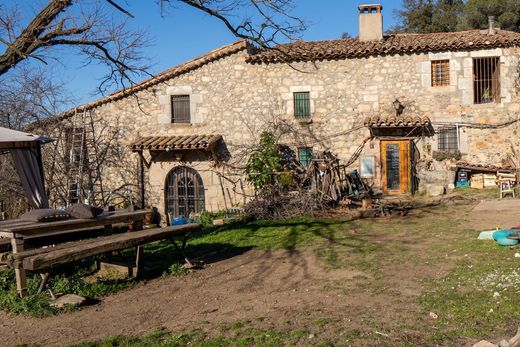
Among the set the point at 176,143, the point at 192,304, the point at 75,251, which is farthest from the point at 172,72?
the point at 192,304

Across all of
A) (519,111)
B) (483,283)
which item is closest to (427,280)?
(483,283)

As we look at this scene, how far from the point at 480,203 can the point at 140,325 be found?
9915 mm

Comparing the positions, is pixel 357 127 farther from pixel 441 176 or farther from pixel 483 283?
pixel 483 283

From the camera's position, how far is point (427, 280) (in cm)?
638

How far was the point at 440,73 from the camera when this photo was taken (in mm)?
15641

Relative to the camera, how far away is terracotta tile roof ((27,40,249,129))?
1634 cm

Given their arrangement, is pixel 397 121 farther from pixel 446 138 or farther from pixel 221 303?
pixel 221 303

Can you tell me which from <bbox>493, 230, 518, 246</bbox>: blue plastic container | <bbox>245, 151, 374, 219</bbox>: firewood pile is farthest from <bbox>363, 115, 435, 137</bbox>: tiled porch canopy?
<bbox>493, 230, 518, 246</bbox>: blue plastic container

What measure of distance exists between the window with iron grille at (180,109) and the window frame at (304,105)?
11.8ft

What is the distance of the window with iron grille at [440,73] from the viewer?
15586 millimetres

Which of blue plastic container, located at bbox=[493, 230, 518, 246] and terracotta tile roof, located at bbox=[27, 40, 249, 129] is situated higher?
terracotta tile roof, located at bbox=[27, 40, 249, 129]

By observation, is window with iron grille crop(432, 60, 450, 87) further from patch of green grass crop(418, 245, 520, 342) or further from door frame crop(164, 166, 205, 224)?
patch of green grass crop(418, 245, 520, 342)

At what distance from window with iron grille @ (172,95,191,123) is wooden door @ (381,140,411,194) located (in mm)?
6495

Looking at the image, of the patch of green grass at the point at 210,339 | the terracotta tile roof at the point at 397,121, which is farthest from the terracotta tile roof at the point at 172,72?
the patch of green grass at the point at 210,339
